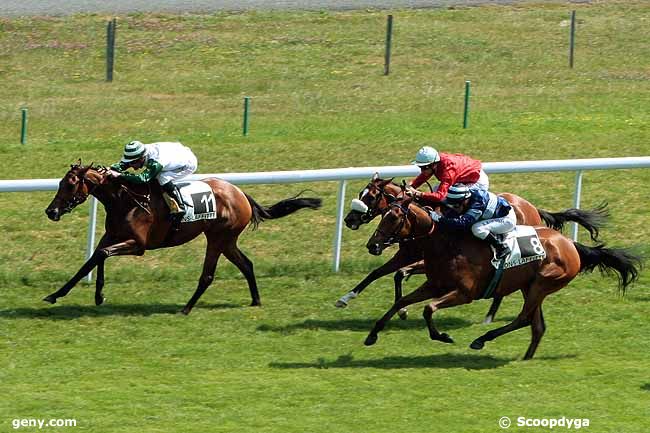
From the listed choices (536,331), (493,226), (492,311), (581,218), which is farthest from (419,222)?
(581,218)

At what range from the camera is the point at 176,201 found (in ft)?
37.6

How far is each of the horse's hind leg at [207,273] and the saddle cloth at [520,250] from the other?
8.51 feet

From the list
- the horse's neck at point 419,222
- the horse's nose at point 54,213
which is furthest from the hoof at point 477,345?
the horse's nose at point 54,213

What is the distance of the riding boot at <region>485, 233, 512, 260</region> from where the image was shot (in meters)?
10.3

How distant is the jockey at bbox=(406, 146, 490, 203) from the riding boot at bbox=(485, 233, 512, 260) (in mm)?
627

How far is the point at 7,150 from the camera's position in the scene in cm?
1786

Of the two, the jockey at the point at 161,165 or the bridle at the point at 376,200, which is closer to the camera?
the bridle at the point at 376,200

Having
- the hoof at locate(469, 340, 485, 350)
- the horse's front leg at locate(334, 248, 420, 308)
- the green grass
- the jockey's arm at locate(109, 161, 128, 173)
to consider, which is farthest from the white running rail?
the hoof at locate(469, 340, 485, 350)

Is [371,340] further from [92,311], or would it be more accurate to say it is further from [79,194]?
[79,194]

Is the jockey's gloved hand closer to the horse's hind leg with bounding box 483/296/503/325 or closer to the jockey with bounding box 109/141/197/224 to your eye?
the horse's hind leg with bounding box 483/296/503/325

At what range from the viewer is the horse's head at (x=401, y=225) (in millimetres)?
10227

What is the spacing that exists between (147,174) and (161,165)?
14 centimetres

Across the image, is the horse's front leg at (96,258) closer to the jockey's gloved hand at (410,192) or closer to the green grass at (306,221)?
the green grass at (306,221)

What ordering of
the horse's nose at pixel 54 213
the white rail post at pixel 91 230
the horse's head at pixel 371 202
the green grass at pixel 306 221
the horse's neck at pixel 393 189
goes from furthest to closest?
the white rail post at pixel 91 230 < the horse's nose at pixel 54 213 < the horse's neck at pixel 393 189 < the horse's head at pixel 371 202 < the green grass at pixel 306 221
